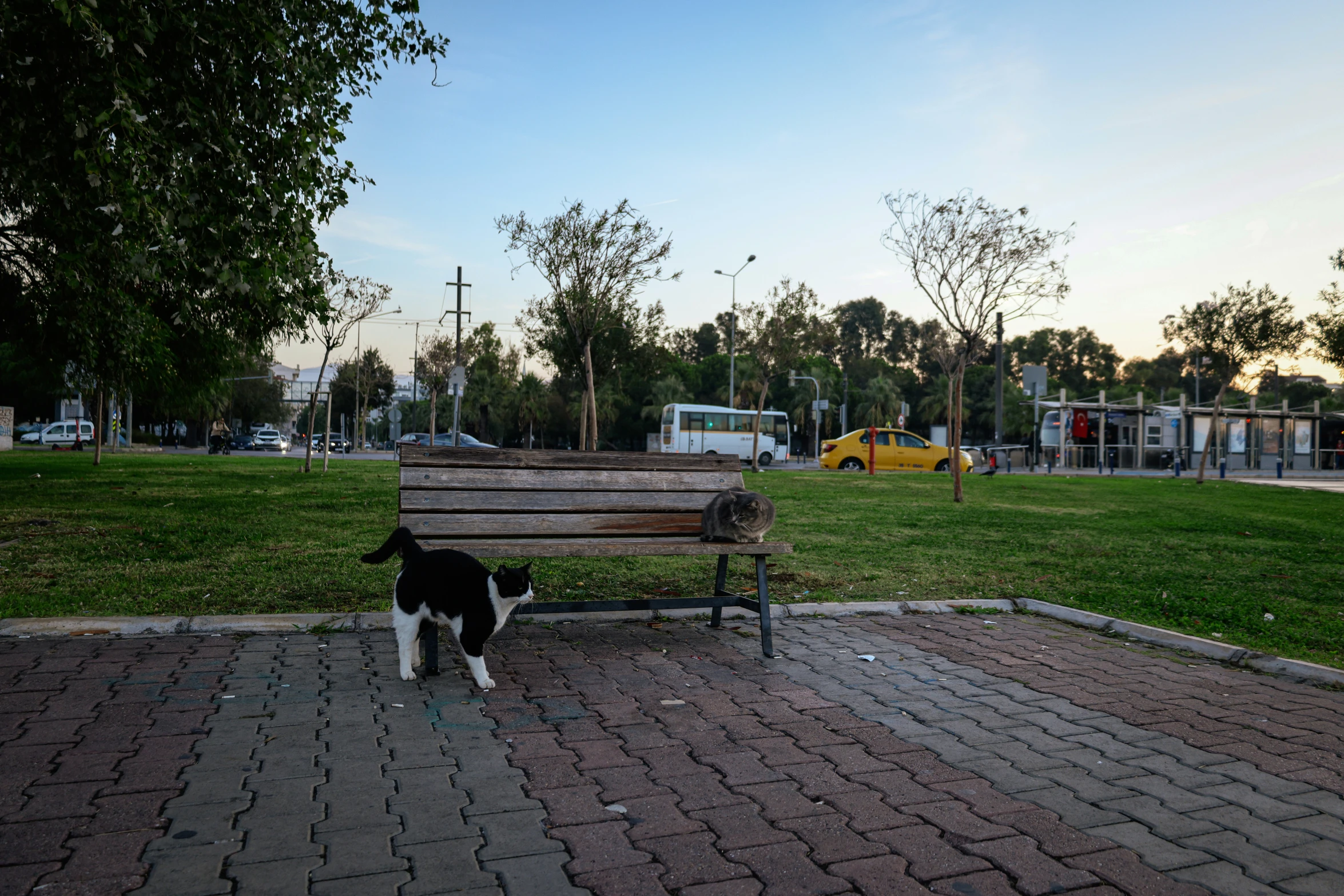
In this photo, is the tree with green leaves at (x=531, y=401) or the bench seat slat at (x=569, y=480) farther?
the tree with green leaves at (x=531, y=401)

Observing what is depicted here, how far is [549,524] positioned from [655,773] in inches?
89.6

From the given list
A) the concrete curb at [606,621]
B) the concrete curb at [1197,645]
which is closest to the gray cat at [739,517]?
the concrete curb at [606,621]

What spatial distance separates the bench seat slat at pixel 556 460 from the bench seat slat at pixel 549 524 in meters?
0.32

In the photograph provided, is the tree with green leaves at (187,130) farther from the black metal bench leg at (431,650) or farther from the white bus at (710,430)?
the white bus at (710,430)

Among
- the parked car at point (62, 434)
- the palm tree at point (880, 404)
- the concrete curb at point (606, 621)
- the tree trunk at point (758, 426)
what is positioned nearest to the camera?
the concrete curb at point (606, 621)

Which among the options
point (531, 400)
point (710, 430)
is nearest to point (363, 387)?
point (531, 400)

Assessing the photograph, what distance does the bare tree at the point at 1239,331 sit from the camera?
966 inches

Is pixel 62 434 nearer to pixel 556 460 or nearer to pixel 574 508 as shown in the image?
pixel 556 460

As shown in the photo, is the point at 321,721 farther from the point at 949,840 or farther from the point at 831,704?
the point at 949,840

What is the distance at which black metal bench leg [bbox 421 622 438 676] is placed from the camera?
14.8 ft

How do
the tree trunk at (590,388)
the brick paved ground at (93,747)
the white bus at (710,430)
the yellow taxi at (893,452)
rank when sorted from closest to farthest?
the brick paved ground at (93,747)
the tree trunk at (590,388)
the yellow taxi at (893,452)
the white bus at (710,430)

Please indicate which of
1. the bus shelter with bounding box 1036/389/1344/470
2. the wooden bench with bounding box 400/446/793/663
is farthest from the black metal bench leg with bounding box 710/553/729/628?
the bus shelter with bounding box 1036/389/1344/470

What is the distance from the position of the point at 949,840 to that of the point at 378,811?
187cm

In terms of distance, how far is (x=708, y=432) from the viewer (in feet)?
148
